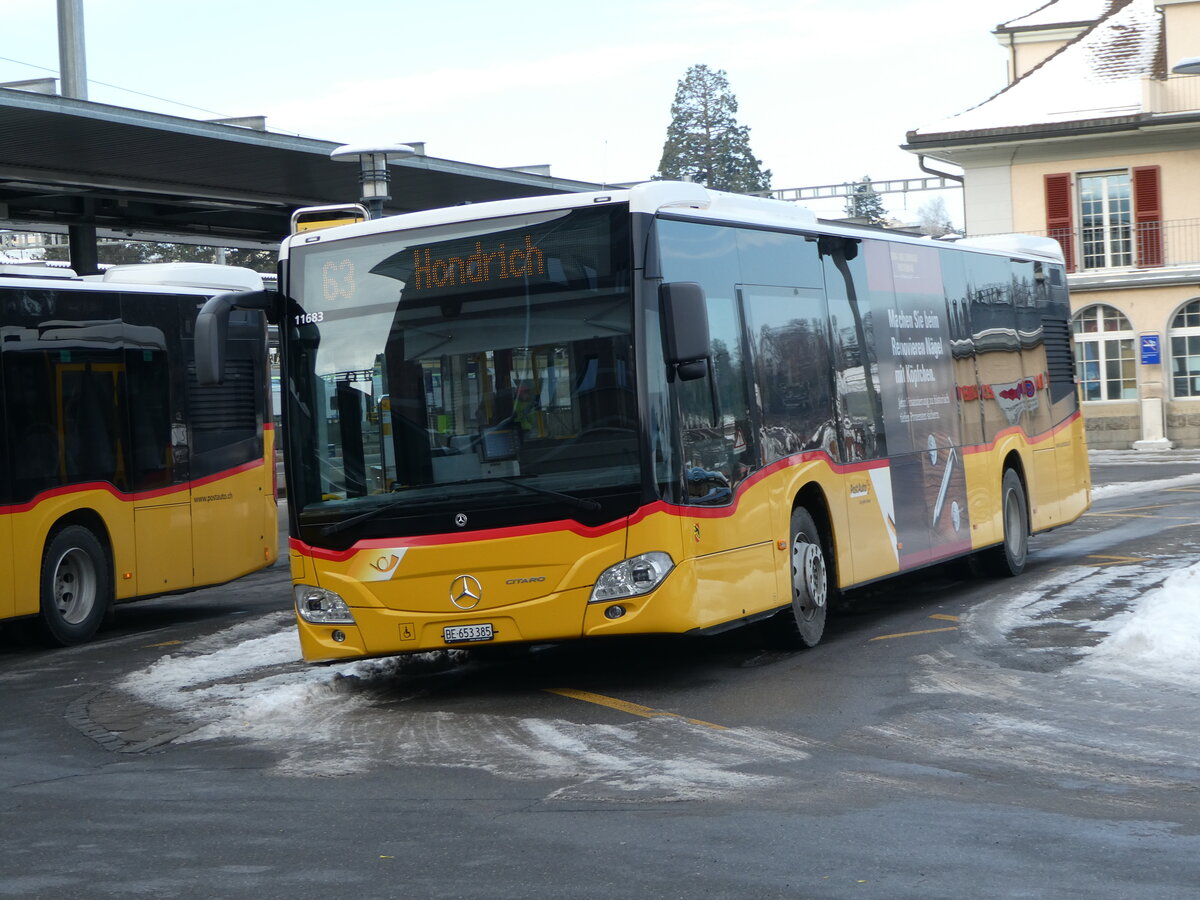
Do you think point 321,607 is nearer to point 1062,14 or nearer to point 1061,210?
point 1061,210

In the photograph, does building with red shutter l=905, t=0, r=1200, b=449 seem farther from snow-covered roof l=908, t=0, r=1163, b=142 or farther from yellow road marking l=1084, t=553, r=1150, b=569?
yellow road marking l=1084, t=553, r=1150, b=569

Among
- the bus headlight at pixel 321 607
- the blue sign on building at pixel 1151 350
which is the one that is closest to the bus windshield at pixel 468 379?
the bus headlight at pixel 321 607

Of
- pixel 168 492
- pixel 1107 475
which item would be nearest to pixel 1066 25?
pixel 1107 475

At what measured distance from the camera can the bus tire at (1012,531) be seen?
16250mm

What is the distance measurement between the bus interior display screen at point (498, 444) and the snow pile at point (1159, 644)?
12.4 ft

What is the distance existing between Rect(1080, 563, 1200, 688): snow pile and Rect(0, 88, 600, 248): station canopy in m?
12.9

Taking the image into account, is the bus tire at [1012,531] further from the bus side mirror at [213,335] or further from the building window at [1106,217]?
the building window at [1106,217]

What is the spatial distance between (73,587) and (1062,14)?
141ft

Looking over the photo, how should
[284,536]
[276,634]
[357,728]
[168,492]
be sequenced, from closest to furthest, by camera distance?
[357,728] → [276,634] → [168,492] → [284,536]

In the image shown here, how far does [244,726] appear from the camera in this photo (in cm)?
985

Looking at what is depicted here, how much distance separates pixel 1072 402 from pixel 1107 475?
15434mm

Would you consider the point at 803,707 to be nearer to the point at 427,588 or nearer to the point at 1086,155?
the point at 427,588

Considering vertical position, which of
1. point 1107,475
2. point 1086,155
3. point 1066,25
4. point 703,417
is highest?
point 1066,25

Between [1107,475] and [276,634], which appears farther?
[1107,475]
